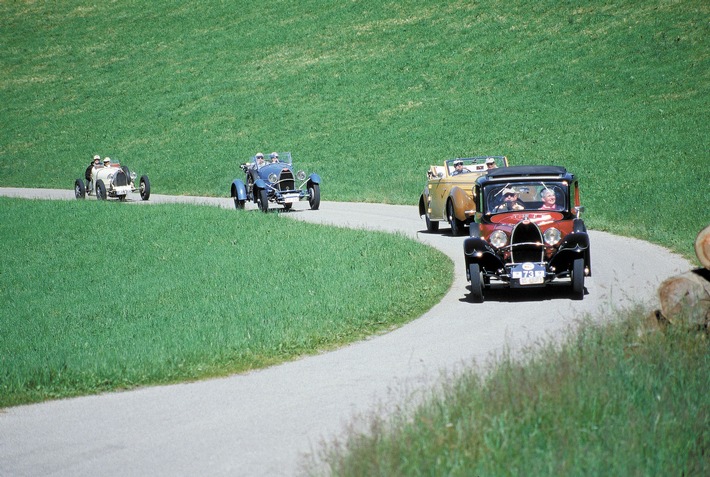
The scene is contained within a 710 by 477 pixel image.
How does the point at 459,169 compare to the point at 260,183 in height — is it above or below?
above

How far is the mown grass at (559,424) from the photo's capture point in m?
5.83

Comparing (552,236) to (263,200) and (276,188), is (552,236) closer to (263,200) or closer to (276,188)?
(263,200)

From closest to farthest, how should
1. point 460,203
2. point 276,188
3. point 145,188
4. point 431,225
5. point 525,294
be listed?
point 525,294 < point 460,203 < point 431,225 < point 276,188 < point 145,188

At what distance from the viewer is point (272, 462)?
6883mm

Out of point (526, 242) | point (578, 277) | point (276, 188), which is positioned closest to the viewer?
point (578, 277)

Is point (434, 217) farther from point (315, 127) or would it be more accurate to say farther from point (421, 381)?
point (315, 127)

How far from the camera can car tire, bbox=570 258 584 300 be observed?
13.7 metres

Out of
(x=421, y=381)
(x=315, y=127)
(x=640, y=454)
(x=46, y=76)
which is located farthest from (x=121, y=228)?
(x=46, y=76)

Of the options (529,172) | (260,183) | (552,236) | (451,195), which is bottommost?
(552,236)

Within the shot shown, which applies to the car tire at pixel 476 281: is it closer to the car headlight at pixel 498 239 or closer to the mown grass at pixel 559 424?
the car headlight at pixel 498 239

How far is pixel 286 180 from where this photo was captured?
30172 mm

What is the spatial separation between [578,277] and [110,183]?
26.0 meters

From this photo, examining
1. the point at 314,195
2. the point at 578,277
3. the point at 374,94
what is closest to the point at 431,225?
the point at 314,195

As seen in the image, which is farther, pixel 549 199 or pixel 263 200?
pixel 263 200
